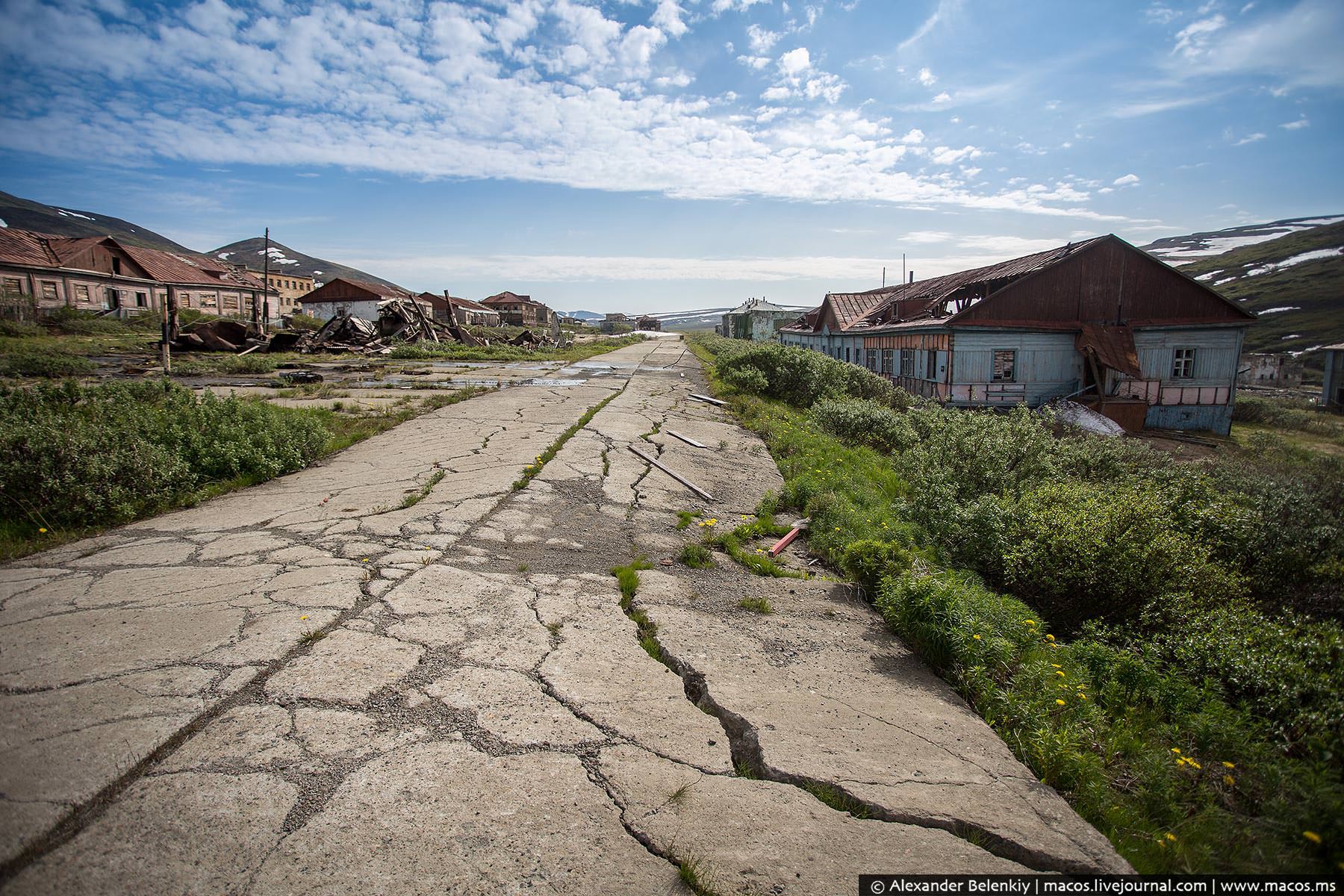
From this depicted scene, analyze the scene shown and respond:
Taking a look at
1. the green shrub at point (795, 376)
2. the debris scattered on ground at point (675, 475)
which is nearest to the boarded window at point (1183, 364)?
the green shrub at point (795, 376)

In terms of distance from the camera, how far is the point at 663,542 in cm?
488

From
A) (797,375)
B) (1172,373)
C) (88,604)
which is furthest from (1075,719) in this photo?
(1172,373)

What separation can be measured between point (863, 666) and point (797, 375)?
38.4 ft

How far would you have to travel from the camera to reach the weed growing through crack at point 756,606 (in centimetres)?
384

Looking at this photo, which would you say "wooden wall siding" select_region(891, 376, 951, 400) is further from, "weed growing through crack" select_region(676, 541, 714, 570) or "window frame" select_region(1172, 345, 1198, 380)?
"weed growing through crack" select_region(676, 541, 714, 570)

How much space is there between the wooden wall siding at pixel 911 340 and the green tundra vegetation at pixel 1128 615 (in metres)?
14.0

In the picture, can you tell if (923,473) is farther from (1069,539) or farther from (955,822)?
(955,822)

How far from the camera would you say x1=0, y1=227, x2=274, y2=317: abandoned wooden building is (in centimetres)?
3438

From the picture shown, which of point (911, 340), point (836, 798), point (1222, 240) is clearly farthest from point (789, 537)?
point (1222, 240)

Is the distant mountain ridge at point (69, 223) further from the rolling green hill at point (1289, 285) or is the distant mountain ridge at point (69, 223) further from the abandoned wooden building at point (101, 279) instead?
the rolling green hill at point (1289, 285)

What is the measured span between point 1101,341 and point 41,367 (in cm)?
3063

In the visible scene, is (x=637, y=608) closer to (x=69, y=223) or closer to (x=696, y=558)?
(x=696, y=558)

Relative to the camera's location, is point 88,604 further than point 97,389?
No

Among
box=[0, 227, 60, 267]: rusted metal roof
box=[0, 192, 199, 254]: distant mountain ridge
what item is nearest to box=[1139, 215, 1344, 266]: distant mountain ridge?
box=[0, 227, 60, 267]: rusted metal roof
